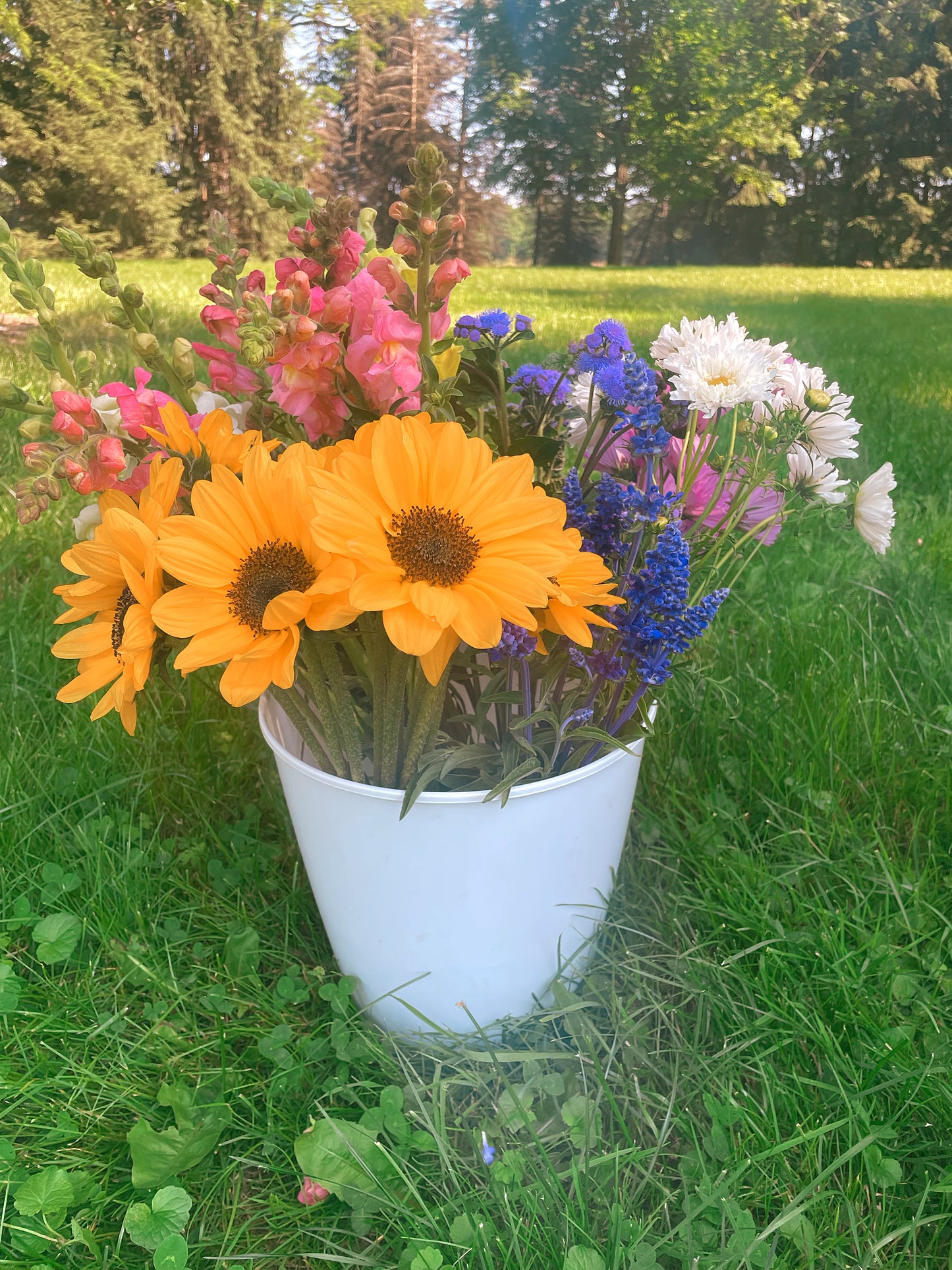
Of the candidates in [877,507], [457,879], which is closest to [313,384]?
[457,879]

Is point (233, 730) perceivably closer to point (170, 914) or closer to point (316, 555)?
point (170, 914)

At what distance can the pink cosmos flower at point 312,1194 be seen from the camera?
72 centimetres

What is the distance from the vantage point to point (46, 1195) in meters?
0.69

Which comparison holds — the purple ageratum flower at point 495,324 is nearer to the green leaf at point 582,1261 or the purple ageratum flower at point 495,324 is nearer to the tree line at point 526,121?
the green leaf at point 582,1261

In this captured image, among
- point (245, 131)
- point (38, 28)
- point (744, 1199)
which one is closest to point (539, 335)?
point (744, 1199)

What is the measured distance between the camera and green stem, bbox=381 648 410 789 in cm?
65

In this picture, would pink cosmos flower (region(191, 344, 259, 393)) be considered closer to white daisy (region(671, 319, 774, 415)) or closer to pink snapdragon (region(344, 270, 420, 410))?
pink snapdragon (region(344, 270, 420, 410))

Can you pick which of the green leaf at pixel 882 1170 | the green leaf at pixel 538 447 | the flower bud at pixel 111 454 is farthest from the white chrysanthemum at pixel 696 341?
the green leaf at pixel 882 1170

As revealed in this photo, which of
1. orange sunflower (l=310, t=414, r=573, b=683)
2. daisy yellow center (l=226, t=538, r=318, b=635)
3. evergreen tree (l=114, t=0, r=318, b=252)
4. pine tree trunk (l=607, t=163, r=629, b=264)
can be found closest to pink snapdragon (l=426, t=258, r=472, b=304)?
orange sunflower (l=310, t=414, r=573, b=683)

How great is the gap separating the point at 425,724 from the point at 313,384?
0.27 metres

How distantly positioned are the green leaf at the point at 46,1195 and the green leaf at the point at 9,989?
7.9 inches

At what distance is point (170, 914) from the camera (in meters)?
1.00

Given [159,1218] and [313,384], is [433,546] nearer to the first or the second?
[313,384]

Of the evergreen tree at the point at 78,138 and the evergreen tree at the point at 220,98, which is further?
the evergreen tree at the point at 220,98
